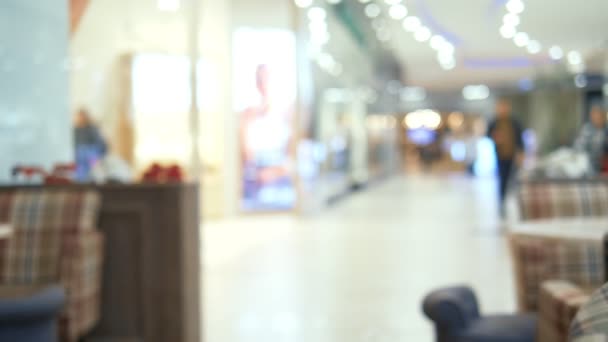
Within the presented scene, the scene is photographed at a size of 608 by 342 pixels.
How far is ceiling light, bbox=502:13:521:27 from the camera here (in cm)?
253

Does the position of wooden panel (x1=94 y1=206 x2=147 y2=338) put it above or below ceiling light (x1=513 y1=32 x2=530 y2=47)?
below

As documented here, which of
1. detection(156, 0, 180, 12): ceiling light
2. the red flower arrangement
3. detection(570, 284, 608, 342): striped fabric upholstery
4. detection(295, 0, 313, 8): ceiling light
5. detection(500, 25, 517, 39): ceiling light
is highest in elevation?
detection(295, 0, 313, 8): ceiling light

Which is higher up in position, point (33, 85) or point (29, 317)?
point (33, 85)

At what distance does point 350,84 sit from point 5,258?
16142mm

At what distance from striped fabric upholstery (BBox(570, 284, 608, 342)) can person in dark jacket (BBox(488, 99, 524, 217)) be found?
9.17 metres

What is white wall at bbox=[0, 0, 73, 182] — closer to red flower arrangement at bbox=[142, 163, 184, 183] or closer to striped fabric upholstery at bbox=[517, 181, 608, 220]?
red flower arrangement at bbox=[142, 163, 184, 183]

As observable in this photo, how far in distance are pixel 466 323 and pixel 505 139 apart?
7435 mm

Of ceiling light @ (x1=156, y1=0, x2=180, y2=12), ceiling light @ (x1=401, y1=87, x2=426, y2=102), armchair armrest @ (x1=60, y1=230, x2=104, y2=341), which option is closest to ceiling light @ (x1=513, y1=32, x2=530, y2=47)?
armchair armrest @ (x1=60, y1=230, x2=104, y2=341)

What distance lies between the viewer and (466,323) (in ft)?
10.8

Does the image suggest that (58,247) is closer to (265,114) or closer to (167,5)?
(167,5)

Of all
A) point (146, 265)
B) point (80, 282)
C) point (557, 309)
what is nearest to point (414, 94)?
point (146, 265)

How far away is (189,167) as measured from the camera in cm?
525

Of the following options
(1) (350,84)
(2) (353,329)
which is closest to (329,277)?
(2) (353,329)

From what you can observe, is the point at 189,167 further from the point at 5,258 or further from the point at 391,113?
the point at 391,113
